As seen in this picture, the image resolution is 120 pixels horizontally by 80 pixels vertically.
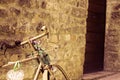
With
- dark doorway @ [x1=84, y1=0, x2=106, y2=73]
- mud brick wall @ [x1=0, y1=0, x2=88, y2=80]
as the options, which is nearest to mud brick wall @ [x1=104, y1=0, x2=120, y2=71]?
dark doorway @ [x1=84, y1=0, x2=106, y2=73]

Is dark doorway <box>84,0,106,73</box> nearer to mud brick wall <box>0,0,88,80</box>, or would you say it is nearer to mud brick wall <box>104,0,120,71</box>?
mud brick wall <box>104,0,120,71</box>

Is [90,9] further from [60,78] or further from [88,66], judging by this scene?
[60,78]

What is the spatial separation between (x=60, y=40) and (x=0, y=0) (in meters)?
1.36

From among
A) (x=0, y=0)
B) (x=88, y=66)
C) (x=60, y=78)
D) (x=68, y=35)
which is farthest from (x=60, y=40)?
(x=88, y=66)

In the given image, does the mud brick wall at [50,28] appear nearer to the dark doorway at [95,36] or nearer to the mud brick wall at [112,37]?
the dark doorway at [95,36]

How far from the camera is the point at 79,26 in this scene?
4832mm

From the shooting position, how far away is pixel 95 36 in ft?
21.5

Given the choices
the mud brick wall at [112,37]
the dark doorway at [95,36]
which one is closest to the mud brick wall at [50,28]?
the dark doorway at [95,36]

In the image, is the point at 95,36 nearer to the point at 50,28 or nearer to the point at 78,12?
the point at 78,12

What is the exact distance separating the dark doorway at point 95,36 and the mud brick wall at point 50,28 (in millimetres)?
1396

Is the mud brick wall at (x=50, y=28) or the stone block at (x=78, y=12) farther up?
the stone block at (x=78, y=12)

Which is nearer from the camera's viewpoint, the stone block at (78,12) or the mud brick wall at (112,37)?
the stone block at (78,12)

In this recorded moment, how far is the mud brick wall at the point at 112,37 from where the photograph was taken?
644 cm

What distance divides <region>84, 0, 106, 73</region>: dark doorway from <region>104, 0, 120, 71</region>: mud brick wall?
224 millimetres
